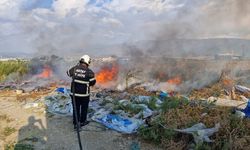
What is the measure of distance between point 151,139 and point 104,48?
120 ft

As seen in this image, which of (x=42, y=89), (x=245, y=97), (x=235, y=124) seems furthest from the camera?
(x=42, y=89)

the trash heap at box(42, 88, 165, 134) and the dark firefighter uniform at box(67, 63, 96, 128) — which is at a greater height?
the dark firefighter uniform at box(67, 63, 96, 128)

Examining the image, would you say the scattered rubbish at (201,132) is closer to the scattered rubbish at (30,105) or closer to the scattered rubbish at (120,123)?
the scattered rubbish at (120,123)

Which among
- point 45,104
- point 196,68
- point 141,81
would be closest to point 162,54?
point 196,68

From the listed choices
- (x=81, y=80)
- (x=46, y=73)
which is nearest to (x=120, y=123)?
(x=81, y=80)

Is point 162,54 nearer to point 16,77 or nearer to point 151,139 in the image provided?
point 16,77

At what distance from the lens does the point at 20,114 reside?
10484 mm

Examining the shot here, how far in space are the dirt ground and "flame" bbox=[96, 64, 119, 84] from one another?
324 inches

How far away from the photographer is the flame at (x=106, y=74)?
18516mm

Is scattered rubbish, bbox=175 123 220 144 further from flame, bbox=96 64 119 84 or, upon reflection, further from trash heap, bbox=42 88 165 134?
flame, bbox=96 64 119 84

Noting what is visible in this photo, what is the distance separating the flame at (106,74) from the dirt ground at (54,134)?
27.0 ft

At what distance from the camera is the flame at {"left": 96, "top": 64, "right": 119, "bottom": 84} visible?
60.7ft

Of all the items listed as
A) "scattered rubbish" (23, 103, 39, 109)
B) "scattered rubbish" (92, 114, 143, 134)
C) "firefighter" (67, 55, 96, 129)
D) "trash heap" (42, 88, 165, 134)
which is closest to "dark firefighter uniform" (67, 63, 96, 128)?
"firefighter" (67, 55, 96, 129)

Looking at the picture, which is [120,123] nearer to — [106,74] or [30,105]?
[30,105]
